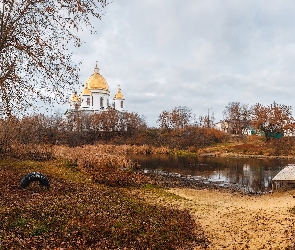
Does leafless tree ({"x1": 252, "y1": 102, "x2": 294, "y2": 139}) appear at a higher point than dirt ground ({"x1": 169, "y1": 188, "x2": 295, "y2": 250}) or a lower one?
higher

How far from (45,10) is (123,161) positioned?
13683 millimetres

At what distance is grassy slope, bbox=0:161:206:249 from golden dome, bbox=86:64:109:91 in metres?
60.0

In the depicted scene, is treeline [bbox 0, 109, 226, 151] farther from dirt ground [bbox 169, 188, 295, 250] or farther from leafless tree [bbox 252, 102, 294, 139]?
dirt ground [bbox 169, 188, 295, 250]

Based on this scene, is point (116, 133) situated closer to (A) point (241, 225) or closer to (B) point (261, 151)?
(B) point (261, 151)

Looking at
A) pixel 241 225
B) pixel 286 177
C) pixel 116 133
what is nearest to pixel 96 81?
pixel 116 133

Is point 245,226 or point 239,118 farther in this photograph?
point 239,118

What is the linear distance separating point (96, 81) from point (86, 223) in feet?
211

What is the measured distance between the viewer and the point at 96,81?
7050 centimetres

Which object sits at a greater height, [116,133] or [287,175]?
[116,133]

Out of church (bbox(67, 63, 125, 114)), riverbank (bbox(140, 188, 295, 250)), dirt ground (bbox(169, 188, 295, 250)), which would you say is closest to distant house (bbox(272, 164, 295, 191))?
riverbank (bbox(140, 188, 295, 250))

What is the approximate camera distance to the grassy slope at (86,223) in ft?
24.0

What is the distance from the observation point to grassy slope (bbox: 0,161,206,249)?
731 cm

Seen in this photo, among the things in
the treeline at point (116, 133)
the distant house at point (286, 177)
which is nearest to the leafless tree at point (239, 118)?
the treeline at point (116, 133)

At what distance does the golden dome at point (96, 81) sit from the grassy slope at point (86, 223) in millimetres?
59996
